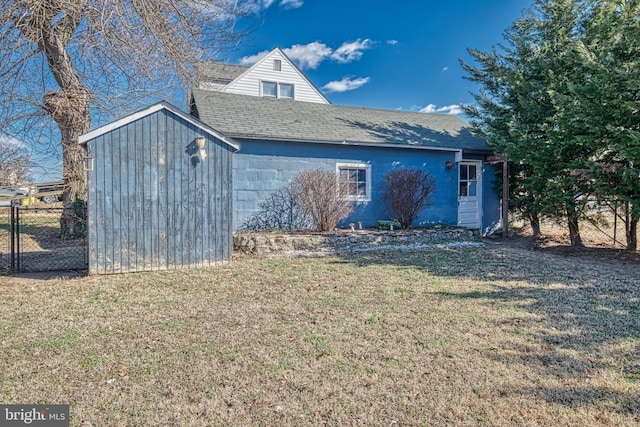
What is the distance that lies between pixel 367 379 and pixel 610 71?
8.28 m

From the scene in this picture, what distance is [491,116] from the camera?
1166 centimetres

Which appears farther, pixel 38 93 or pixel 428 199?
pixel 428 199

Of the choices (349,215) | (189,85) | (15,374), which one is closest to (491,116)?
(349,215)

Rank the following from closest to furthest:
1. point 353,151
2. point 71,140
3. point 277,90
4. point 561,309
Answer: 1. point 561,309
2. point 71,140
3. point 353,151
4. point 277,90

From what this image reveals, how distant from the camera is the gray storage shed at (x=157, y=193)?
6.41m

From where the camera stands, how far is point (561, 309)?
4656 millimetres

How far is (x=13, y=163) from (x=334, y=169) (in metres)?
Answer: 8.82

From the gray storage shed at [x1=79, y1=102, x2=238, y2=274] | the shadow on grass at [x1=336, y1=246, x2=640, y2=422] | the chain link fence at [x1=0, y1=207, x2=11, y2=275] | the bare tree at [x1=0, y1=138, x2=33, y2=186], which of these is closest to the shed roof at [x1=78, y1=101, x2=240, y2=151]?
the gray storage shed at [x1=79, y1=102, x2=238, y2=274]

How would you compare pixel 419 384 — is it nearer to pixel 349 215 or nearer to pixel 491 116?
pixel 349 215

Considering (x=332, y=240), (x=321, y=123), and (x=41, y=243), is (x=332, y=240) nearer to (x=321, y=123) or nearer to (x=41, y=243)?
(x=321, y=123)

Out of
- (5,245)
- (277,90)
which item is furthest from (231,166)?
(277,90)

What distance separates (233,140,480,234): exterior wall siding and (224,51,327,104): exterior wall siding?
10873 mm

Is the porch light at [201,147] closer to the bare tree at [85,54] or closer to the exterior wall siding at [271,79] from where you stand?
the bare tree at [85,54]

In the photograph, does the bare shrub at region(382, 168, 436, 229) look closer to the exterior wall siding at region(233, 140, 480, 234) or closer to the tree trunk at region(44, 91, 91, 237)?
the exterior wall siding at region(233, 140, 480, 234)
